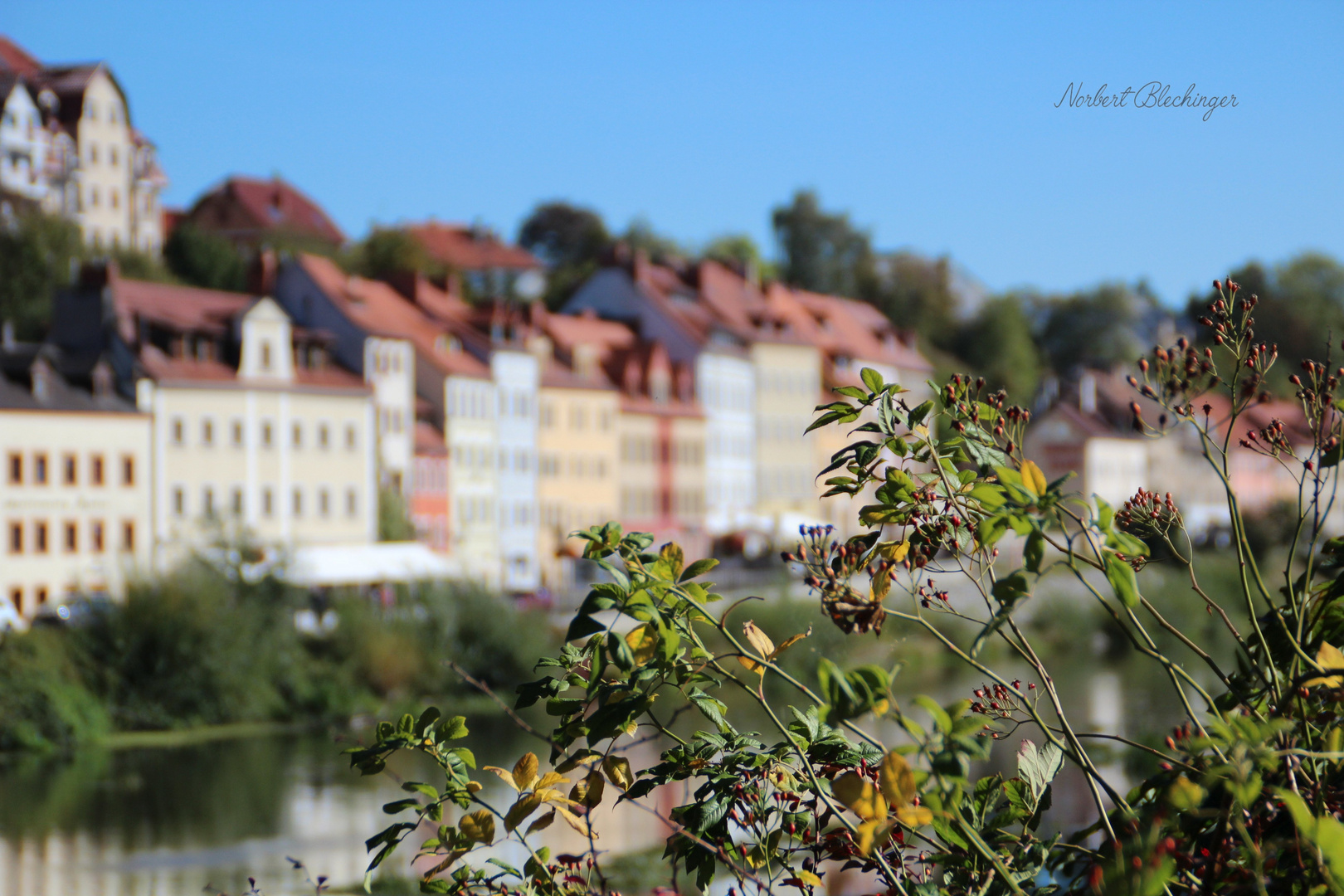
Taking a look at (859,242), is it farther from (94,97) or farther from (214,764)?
(214,764)

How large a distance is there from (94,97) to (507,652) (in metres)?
45.6

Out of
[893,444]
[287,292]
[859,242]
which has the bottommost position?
[893,444]

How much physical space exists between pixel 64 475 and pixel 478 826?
139 feet

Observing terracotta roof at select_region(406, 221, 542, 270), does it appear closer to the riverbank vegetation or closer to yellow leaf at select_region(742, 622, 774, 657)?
the riverbank vegetation

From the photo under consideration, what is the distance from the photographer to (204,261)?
232 feet

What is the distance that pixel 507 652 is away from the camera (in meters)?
37.5

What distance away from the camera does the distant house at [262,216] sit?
3216 inches

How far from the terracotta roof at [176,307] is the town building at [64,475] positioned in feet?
6.88

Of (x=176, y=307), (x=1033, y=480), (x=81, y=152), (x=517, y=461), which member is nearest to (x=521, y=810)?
(x=1033, y=480)

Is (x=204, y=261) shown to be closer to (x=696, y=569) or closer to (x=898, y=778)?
(x=696, y=569)

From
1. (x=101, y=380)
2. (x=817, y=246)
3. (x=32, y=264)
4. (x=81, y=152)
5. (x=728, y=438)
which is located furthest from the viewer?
(x=817, y=246)

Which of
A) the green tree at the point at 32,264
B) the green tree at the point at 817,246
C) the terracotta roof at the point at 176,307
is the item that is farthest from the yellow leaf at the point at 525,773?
the green tree at the point at 817,246

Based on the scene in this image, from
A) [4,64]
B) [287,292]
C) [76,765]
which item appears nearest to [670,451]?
[287,292]

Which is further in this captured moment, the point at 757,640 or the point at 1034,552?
the point at 757,640
